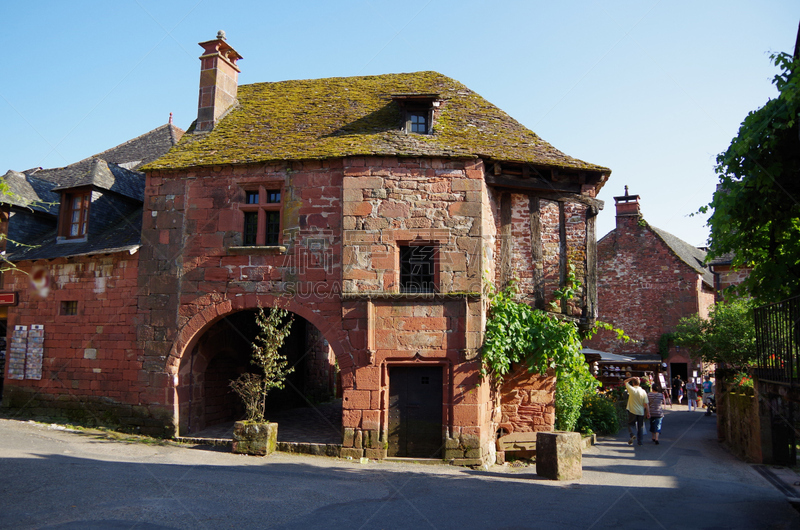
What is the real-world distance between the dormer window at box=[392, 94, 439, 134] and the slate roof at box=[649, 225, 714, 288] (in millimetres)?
18616

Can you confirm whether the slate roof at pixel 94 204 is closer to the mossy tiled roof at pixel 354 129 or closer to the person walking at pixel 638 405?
the mossy tiled roof at pixel 354 129

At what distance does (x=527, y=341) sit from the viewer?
11.2m

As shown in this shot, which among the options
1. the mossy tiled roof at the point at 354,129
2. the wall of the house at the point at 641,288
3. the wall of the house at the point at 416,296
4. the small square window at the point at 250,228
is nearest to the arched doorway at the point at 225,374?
the small square window at the point at 250,228

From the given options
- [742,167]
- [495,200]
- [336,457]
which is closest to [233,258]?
[336,457]

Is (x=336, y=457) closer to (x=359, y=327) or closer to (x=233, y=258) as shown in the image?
(x=359, y=327)

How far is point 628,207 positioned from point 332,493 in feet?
78.6

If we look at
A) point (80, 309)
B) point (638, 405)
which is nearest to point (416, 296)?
point (638, 405)

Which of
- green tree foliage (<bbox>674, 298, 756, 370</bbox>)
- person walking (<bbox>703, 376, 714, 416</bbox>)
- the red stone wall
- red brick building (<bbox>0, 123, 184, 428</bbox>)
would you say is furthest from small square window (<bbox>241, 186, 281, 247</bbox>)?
person walking (<bbox>703, 376, 714, 416</bbox>)

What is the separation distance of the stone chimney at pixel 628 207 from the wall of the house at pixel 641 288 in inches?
7.9

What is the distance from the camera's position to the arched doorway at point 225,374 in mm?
11945

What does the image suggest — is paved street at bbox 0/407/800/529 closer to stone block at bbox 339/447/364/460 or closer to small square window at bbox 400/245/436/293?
stone block at bbox 339/447/364/460

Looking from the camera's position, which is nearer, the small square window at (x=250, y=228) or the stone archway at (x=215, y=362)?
the stone archway at (x=215, y=362)

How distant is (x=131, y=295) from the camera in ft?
39.4

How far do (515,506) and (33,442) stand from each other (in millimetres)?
8312
